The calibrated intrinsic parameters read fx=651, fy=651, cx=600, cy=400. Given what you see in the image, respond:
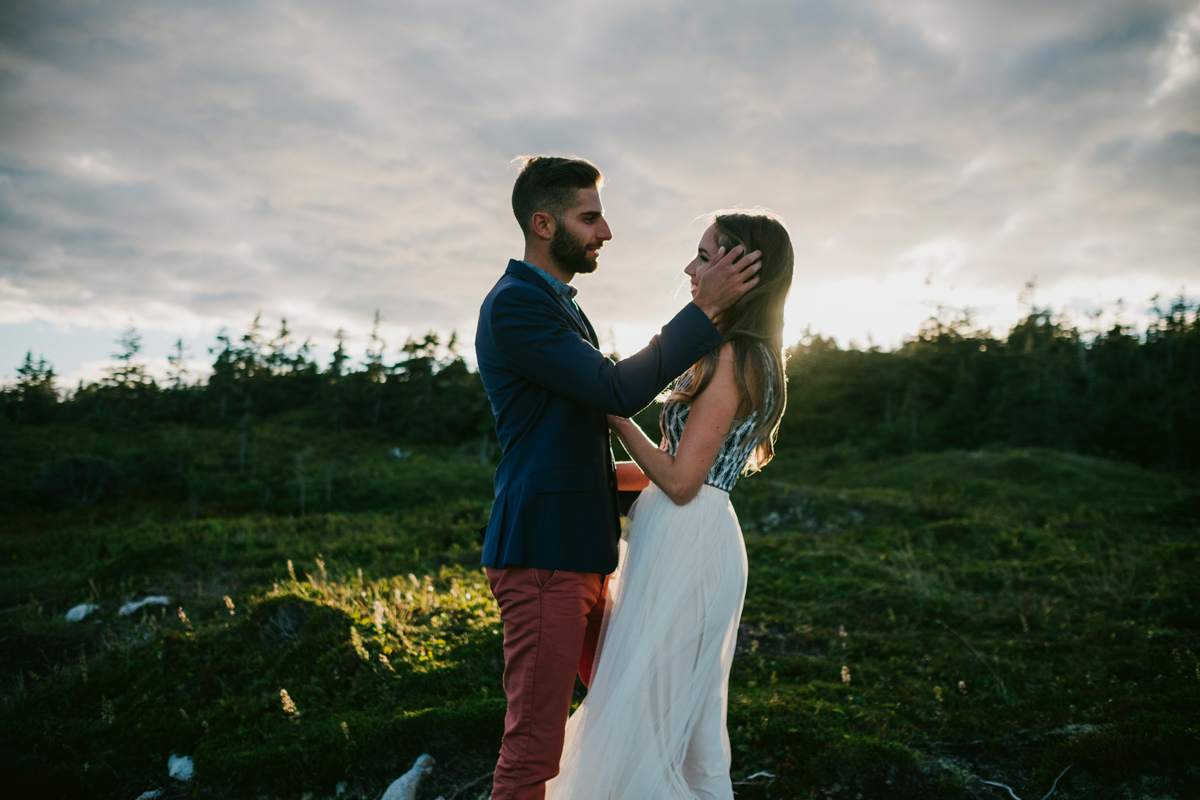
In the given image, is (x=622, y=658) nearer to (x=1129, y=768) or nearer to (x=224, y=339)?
(x=1129, y=768)

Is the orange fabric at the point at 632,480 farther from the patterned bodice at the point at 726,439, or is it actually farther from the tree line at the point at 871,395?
the tree line at the point at 871,395

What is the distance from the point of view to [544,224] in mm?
2412

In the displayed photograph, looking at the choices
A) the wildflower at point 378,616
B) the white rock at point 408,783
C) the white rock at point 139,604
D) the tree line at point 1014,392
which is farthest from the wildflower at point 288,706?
the tree line at point 1014,392

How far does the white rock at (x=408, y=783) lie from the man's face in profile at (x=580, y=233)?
3.04 meters

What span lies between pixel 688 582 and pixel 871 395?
45474mm

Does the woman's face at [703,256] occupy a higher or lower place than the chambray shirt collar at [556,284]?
higher

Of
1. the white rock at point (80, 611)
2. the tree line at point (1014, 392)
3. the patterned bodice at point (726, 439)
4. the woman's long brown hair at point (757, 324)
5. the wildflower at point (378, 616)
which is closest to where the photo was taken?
the woman's long brown hair at point (757, 324)

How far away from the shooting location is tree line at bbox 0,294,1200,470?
1249 inches

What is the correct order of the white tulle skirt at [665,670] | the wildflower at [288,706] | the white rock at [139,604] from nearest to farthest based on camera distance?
1. the white tulle skirt at [665,670]
2. the wildflower at [288,706]
3. the white rock at [139,604]

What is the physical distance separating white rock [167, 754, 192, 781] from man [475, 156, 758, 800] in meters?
3.16

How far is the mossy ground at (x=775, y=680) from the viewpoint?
12.0ft

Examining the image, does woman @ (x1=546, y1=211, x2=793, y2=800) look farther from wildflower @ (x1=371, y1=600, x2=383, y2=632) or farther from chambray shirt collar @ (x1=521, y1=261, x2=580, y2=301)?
wildflower @ (x1=371, y1=600, x2=383, y2=632)

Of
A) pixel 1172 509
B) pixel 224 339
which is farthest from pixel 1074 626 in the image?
pixel 224 339

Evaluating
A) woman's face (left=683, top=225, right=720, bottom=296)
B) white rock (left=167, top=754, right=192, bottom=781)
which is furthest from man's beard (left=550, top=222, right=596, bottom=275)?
white rock (left=167, top=754, right=192, bottom=781)
